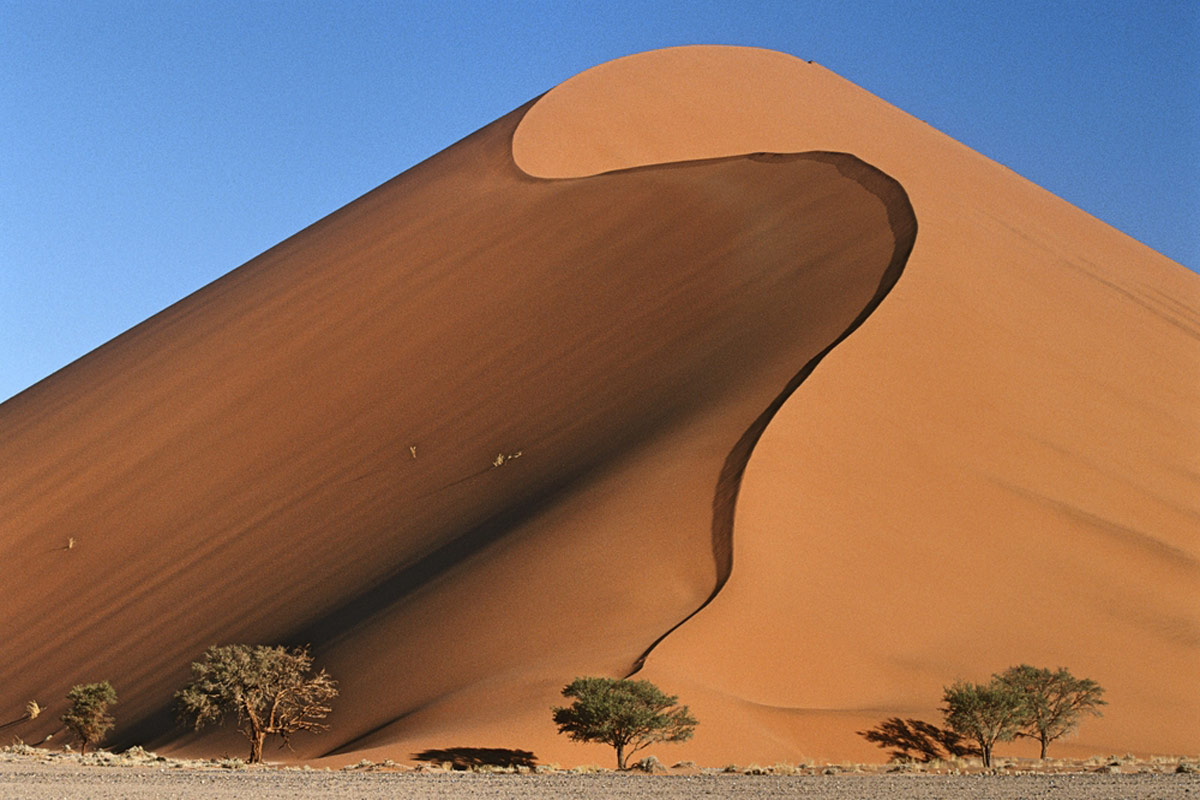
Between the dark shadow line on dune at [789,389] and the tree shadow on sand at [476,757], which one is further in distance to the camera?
the dark shadow line on dune at [789,389]

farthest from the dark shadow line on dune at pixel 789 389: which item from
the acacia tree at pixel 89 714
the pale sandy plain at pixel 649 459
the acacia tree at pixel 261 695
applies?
the acacia tree at pixel 89 714

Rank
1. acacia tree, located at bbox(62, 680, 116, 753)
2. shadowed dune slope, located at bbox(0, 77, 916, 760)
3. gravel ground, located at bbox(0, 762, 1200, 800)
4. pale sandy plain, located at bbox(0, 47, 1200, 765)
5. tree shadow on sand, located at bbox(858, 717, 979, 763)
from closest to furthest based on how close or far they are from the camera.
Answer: gravel ground, located at bbox(0, 762, 1200, 800), tree shadow on sand, located at bbox(858, 717, 979, 763), pale sandy plain, located at bbox(0, 47, 1200, 765), shadowed dune slope, located at bbox(0, 77, 916, 760), acacia tree, located at bbox(62, 680, 116, 753)

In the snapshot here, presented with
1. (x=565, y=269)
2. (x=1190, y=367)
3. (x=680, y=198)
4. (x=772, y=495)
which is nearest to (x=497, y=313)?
(x=565, y=269)

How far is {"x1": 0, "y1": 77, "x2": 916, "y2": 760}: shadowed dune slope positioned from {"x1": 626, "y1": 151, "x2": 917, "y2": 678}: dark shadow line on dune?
0.21 feet

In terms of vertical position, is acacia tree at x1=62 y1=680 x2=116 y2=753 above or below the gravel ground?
above

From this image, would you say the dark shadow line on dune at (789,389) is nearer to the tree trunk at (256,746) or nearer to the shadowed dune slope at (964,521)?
the shadowed dune slope at (964,521)

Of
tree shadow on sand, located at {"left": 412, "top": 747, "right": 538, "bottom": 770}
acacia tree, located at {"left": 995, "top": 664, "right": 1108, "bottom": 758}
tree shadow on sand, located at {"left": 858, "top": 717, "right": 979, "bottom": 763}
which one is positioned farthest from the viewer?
acacia tree, located at {"left": 995, "top": 664, "right": 1108, "bottom": 758}

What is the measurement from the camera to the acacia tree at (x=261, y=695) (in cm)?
1658

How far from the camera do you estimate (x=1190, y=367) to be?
81.6 ft

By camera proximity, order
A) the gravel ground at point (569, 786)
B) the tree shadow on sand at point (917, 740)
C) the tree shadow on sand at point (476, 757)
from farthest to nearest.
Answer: the tree shadow on sand at point (917, 740)
the tree shadow on sand at point (476, 757)
the gravel ground at point (569, 786)

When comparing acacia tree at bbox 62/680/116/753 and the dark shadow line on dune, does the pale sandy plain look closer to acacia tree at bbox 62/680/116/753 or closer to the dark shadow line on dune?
the dark shadow line on dune

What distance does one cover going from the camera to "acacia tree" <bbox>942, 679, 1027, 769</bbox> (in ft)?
47.3

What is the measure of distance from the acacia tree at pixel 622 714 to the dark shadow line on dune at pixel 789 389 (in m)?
0.76

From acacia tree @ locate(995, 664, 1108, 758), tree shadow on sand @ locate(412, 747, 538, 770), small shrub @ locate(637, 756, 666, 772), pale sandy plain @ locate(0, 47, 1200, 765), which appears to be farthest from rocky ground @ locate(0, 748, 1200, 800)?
pale sandy plain @ locate(0, 47, 1200, 765)
